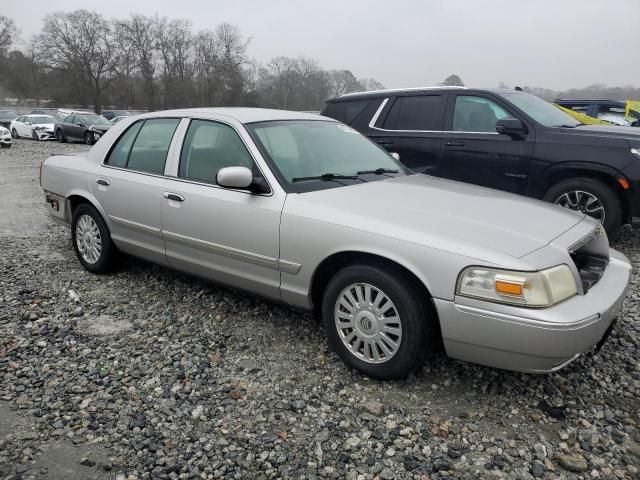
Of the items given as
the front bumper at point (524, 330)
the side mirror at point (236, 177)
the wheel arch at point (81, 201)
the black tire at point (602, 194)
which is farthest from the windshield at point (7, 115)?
the front bumper at point (524, 330)

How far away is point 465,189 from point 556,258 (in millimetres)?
1148

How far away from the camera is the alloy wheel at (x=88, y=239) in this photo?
4590 millimetres

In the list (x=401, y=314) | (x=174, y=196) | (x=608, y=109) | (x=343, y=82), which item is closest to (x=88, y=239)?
(x=174, y=196)

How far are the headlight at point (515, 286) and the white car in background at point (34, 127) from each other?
24621 millimetres

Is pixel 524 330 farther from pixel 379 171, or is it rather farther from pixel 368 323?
pixel 379 171

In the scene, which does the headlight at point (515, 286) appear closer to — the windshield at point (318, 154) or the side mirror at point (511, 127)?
the windshield at point (318, 154)

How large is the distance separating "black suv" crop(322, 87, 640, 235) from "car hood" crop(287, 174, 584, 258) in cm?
147

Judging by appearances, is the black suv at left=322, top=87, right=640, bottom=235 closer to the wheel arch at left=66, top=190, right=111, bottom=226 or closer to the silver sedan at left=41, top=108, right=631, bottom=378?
the silver sedan at left=41, top=108, right=631, bottom=378

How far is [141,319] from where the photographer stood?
3.82 m

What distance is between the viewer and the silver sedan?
2496 mm

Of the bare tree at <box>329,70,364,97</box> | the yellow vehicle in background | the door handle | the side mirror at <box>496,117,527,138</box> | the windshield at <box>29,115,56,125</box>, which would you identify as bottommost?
the door handle

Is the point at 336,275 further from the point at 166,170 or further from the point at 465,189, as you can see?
the point at 166,170

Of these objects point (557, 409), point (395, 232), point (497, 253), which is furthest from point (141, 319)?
point (557, 409)

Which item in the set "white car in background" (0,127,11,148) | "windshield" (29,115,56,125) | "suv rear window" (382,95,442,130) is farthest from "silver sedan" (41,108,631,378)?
"windshield" (29,115,56,125)
